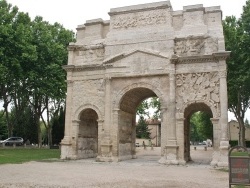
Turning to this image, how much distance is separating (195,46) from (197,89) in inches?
110

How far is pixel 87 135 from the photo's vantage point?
2277cm

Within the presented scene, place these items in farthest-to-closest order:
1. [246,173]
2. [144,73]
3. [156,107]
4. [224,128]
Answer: [156,107] → [144,73] → [224,128] → [246,173]

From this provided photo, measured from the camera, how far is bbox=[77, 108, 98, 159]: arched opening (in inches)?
862

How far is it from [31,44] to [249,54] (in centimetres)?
1857

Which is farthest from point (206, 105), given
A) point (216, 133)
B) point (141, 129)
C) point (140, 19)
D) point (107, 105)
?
point (141, 129)

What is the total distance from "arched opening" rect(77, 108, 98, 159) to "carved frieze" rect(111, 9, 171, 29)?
6.43 meters

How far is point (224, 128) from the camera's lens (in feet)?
58.0

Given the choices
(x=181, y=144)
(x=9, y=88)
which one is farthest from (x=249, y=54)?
(x=9, y=88)

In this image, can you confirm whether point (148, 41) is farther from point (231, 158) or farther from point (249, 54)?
point (231, 158)

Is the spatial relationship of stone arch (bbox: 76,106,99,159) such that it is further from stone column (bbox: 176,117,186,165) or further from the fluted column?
stone column (bbox: 176,117,186,165)

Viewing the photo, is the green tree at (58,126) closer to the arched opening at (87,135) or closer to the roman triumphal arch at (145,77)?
the arched opening at (87,135)

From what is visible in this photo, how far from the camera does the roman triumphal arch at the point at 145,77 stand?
18672 millimetres

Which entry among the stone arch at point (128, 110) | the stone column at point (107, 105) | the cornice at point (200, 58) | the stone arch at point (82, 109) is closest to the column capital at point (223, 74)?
the cornice at point (200, 58)

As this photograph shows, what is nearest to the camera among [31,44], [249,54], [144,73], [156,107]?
[144,73]
